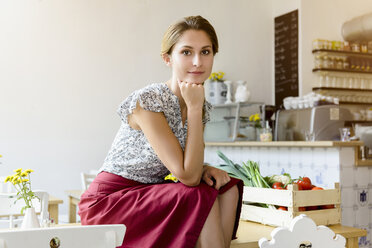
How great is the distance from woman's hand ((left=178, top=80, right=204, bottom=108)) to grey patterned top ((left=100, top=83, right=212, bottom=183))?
6 cm

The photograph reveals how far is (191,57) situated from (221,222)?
52 cm

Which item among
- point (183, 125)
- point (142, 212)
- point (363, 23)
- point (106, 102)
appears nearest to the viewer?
point (142, 212)

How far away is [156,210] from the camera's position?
135cm

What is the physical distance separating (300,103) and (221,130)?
0.94 m

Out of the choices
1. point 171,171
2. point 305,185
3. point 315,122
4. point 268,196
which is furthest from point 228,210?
point 315,122

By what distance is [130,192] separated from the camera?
4.57 ft

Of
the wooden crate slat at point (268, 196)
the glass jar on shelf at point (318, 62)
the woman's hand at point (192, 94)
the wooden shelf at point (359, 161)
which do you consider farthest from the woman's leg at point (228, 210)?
the glass jar on shelf at point (318, 62)

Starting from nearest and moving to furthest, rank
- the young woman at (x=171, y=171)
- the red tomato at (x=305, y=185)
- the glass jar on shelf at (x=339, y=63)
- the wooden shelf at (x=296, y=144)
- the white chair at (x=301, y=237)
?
the white chair at (x=301, y=237) → the young woman at (x=171, y=171) → the red tomato at (x=305, y=185) → the wooden shelf at (x=296, y=144) → the glass jar on shelf at (x=339, y=63)

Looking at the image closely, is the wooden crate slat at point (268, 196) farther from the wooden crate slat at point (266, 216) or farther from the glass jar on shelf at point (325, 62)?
the glass jar on shelf at point (325, 62)

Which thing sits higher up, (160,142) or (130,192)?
(160,142)

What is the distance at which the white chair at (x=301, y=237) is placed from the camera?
1206 mm

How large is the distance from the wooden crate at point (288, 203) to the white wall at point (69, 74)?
368 cm

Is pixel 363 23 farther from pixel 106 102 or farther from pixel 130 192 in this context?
pixel 130 192

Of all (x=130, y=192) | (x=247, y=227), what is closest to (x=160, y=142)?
(x=130, y=192)
